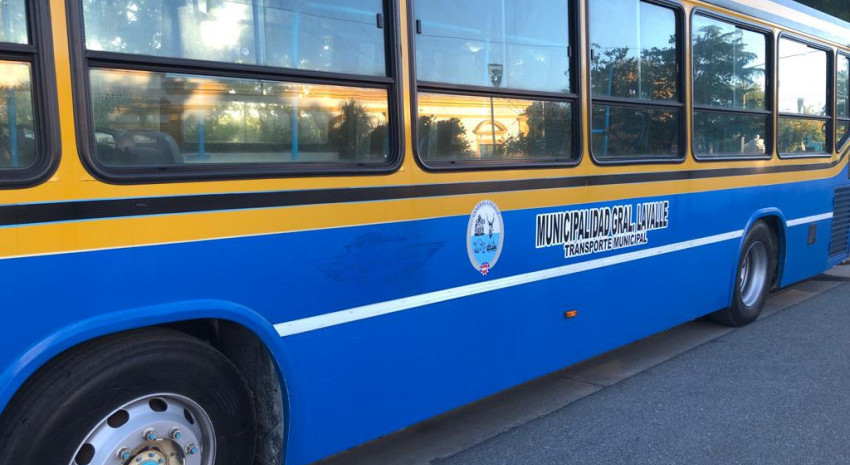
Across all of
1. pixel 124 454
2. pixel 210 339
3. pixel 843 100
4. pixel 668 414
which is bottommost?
pixel 668 414

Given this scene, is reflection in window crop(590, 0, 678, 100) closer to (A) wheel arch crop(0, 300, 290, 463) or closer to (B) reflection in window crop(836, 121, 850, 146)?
(A) wheel arch crop(0, 300, 290, 463)

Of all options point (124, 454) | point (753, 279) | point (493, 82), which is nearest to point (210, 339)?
point (124, 454)

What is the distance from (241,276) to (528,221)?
1.78 m

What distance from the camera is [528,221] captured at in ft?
12.5

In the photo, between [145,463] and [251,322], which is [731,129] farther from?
[145,463]

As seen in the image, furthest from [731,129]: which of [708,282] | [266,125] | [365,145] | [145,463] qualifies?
[145,463]

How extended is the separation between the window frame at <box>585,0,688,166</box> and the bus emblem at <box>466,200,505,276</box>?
0.96 metres

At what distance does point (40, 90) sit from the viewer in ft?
7.02

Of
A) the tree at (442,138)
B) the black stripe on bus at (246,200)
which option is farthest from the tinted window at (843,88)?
the tree at (442,138)

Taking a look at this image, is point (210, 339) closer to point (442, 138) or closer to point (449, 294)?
point (449, 294)

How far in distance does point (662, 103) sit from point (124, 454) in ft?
13.4

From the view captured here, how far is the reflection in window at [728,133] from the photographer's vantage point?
5234 millimetres

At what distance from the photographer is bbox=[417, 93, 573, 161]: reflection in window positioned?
11.0 ft

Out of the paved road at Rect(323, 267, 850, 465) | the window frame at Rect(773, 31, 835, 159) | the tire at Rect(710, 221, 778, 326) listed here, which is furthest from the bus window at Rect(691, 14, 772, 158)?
the paved road at Rect(323, 267, 850, 465)
